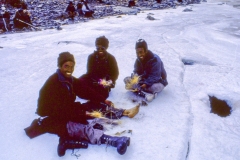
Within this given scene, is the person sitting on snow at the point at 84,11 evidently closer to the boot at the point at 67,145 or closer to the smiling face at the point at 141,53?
the smiling face at the point at 141,53

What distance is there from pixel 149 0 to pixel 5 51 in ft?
60.6

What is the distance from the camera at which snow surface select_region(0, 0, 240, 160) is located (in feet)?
8.29

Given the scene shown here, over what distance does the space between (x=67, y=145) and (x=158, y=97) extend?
72.3 inches

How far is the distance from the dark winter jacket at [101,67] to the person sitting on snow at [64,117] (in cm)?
98

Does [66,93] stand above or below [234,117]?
above

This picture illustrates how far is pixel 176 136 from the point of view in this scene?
8.93ft

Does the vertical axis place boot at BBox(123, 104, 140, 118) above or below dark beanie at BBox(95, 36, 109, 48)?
below

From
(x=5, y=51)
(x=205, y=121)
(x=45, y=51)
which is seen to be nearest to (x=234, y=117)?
(x=205, y=121)

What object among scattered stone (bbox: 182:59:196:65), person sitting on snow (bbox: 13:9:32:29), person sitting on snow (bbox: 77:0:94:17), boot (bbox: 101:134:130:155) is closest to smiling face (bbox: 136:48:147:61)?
boot (bbox: 101:134:130:155)

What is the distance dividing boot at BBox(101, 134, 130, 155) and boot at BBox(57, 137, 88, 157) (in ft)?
0.77

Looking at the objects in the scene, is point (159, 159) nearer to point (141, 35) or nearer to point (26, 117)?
point (26, 117)

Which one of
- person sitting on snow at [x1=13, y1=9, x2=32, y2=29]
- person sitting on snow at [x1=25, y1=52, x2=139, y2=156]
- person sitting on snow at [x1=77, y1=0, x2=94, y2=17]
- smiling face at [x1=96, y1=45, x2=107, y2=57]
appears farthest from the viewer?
person sitting on snow at [x1=77, y1=0, x2=94, y2=17]

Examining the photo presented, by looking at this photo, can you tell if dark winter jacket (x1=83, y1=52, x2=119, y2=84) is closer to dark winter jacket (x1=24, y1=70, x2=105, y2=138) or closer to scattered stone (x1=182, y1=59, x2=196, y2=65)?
dark winter jacket (x1=24, y1=70, x2=105, y2=138)

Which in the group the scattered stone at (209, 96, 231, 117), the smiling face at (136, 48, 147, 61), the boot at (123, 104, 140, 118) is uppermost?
the smiling face at (136, 48, 147, 61)
